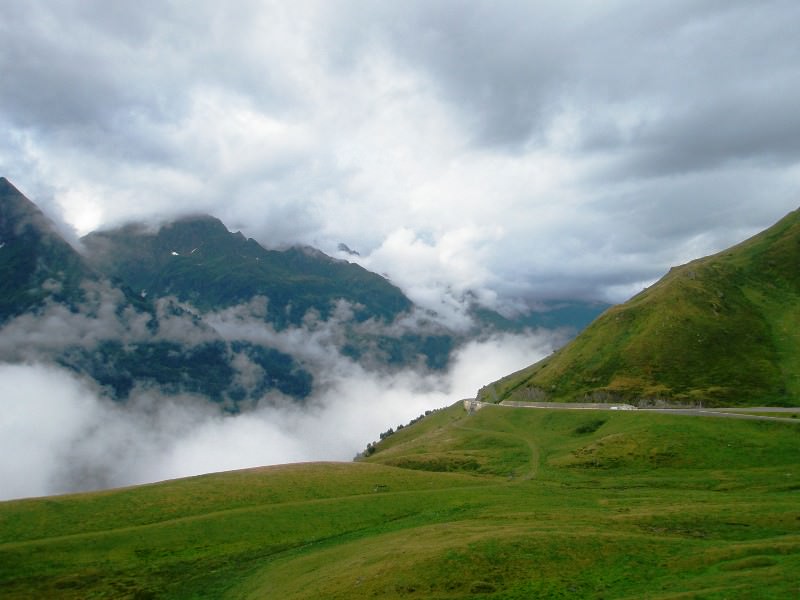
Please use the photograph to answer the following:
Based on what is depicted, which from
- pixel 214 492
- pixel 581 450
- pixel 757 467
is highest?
pixel 214 492

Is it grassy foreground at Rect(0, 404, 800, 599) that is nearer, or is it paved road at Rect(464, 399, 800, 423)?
grassy foreground at Rect(0, 404, 800, 599)

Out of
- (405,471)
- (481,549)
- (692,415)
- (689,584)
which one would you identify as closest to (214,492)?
(405,471)

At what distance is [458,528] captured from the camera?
6906cm

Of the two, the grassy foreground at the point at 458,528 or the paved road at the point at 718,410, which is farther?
the paved road at the point at 718,410

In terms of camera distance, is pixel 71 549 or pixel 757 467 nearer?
pixel 71 549

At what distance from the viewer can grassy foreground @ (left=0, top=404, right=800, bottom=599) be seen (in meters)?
50.7

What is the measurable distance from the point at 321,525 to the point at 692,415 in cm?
9985

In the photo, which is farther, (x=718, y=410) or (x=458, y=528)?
(x=718, y=410)

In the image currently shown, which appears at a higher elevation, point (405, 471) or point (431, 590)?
point (405, 471)

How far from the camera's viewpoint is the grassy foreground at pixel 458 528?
50.7 meters

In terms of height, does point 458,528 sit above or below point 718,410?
below

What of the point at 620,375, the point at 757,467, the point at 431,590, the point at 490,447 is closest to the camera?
the point at 431,590

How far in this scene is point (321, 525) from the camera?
84500 mm

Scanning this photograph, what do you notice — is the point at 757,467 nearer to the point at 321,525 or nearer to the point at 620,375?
the point at 321,525
